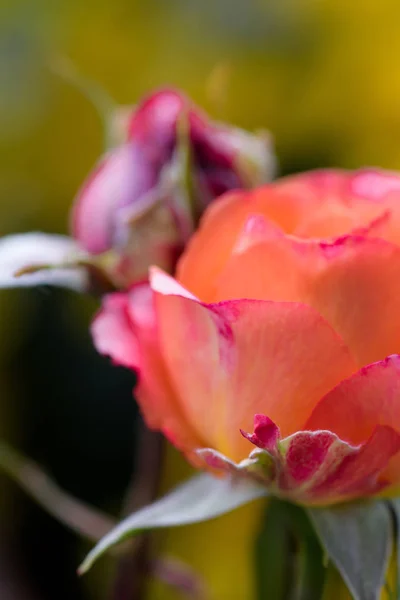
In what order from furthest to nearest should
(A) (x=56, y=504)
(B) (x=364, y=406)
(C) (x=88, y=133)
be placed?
1. (C) (x=88, y=133)
2. (A) (x=56, y=504)
3. (B) (x=364, y=406)

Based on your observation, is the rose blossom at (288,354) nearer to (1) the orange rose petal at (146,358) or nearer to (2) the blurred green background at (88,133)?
(1) the orange rose petal at (146,358)

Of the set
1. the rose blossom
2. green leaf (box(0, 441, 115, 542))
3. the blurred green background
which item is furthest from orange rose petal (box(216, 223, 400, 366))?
the blurred green background

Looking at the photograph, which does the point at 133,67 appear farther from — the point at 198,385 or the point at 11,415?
the point at 198,385

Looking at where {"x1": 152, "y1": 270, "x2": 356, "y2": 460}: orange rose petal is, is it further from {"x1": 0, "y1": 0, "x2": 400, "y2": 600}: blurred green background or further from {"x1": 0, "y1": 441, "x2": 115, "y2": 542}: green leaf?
{"x1": 0, "y1": 0, "x2": 400, "y2": 600}: blurred green background

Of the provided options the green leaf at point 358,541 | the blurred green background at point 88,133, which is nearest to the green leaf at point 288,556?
the green leaf at point 358,541

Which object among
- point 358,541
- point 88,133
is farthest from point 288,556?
point 88,133

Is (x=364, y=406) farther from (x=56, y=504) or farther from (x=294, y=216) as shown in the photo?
(x=56, y=504)
